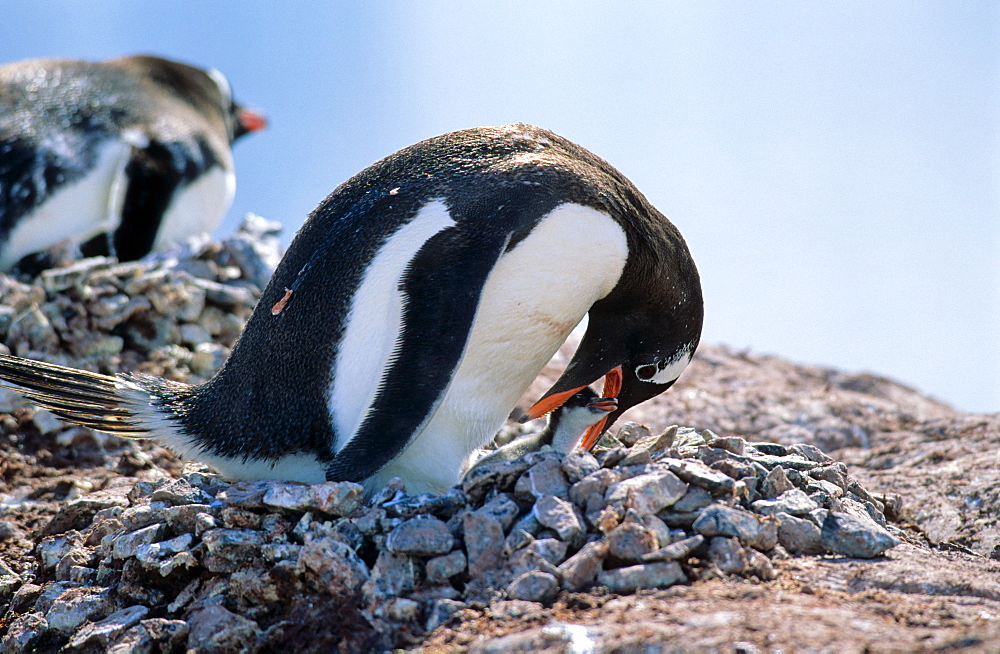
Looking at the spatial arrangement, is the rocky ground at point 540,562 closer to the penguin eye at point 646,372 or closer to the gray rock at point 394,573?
the gray rock at point 394,573

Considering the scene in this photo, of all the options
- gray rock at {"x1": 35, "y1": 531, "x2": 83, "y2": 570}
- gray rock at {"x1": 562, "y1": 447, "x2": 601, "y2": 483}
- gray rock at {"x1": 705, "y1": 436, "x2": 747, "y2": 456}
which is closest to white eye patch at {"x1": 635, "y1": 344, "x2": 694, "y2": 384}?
gray rock at {"x1": 705, "y1": 436, "x2": 747, "y2": 456}

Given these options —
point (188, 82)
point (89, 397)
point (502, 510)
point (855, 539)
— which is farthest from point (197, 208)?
point (855, 539)

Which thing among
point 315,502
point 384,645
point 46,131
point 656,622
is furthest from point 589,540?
point 46,131

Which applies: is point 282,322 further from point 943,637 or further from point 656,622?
point 943,637

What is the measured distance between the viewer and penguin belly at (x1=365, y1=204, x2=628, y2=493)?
10.3 ft

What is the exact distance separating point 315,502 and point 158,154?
5894 mm

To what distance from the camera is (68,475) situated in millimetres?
4465

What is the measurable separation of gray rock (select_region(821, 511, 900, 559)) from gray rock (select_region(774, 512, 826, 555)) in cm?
4

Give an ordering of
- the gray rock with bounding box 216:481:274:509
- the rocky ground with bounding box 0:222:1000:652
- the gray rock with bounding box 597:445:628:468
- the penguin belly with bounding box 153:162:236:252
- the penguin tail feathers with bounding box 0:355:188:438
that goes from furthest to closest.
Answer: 1. the penguin belly with bounding box 153:162:236:252
2. the penguin tail feathers with bounding box 0:355:188:438
3. the gray rock with bounding box 597:445:628:468
4. the gray rock with bounding box 216:481:274:509
5. the rocky ground with bounding box 0:222:1000:652

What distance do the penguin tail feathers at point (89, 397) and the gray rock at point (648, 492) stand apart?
184 centimetres

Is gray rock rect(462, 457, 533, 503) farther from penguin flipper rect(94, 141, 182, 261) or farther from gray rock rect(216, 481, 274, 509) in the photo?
penguin flipper rect(94, 141, 182, 261)

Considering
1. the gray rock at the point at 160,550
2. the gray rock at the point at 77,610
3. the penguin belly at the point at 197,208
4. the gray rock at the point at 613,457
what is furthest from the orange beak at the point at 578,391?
the penguin belly at the point at 197,208

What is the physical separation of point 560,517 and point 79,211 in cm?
594

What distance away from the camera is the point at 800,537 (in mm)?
2592
